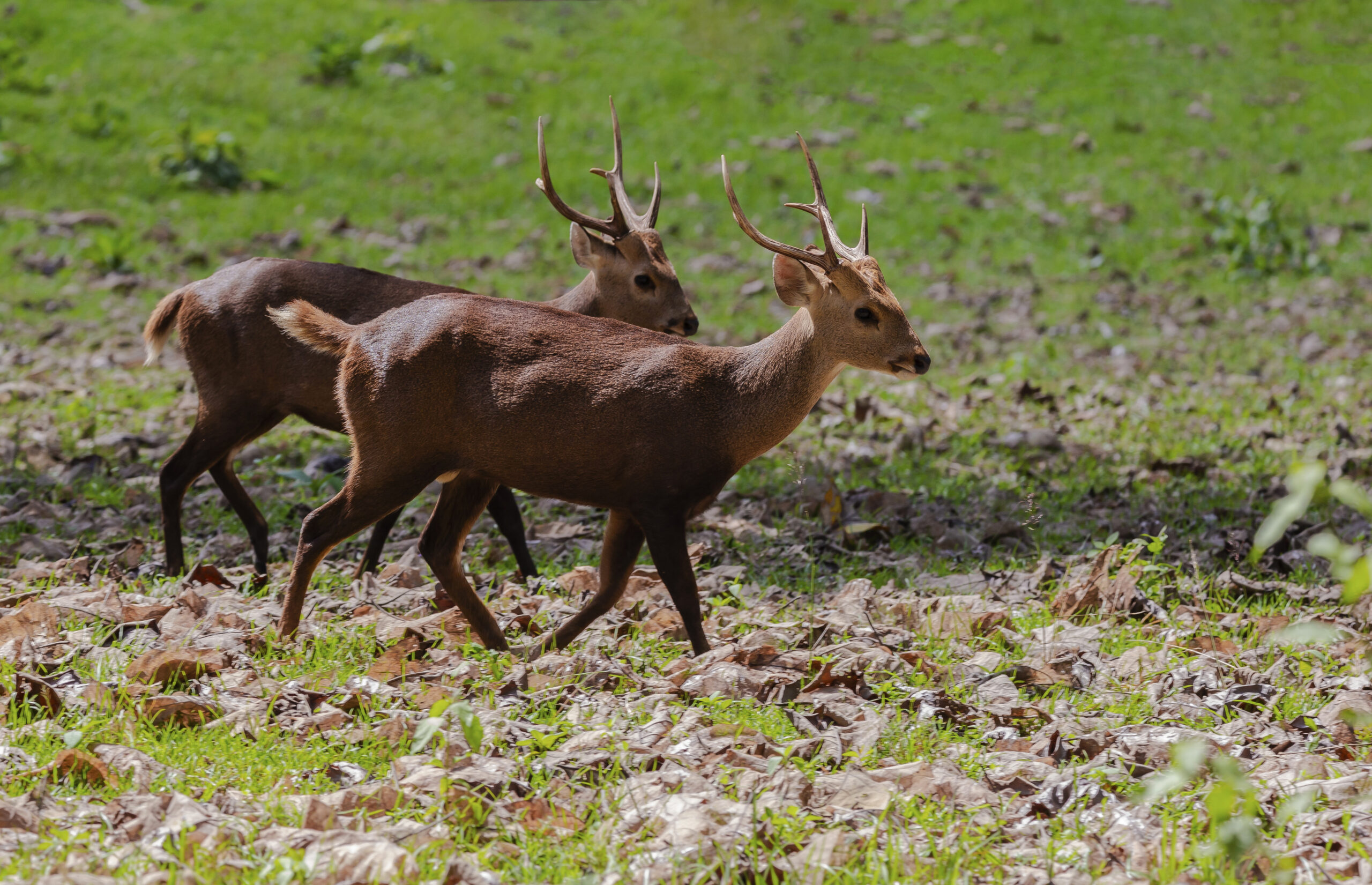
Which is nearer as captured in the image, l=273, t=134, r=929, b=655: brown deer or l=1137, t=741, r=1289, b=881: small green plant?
l=1137, t=741, r=1289, b=881: small green plant

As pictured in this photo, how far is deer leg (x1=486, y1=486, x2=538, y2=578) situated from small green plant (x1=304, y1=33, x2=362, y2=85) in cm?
1074

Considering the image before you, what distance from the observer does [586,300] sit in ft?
20.7

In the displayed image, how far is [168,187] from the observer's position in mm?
12758

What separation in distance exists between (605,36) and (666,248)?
516 centimetres

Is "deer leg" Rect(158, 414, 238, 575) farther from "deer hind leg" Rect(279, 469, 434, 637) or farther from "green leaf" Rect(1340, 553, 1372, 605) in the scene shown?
"green leaf" Rect(1340, 553, 1372, 605)

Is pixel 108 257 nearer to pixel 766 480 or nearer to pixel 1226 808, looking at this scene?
pixel 766 480

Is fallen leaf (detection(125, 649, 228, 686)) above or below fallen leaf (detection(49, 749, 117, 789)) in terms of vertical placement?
below

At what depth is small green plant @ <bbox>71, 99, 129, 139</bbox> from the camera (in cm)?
1348

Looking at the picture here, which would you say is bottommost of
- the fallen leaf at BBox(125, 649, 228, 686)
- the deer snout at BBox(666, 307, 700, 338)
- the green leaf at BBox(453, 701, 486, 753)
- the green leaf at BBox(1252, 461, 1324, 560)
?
the fallen leaf at BBox(125, 649, 228, 686)

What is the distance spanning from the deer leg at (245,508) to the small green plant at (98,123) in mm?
9221

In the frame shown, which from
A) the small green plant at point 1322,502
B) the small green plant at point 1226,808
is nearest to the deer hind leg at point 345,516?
the small green plant at point 1226,808

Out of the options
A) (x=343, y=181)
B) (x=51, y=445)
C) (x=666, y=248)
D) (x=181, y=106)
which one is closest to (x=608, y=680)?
(x=51, y=445)

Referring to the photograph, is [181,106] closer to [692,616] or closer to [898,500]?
[898,500]

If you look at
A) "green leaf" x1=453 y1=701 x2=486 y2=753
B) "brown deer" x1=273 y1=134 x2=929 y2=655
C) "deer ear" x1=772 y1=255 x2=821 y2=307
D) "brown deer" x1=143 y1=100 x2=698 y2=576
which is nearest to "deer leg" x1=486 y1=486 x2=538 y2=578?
"brown deer" x1=143 y1=100 x2=698 y2=576
